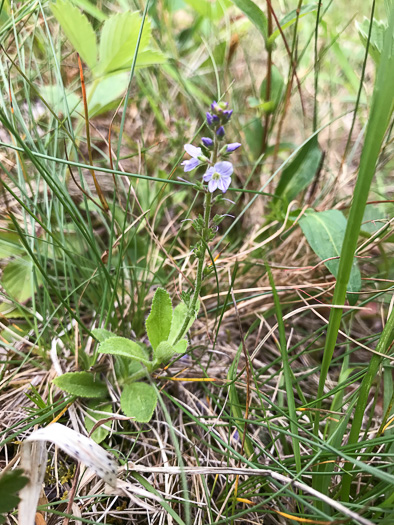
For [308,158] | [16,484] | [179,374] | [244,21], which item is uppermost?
[244,21]

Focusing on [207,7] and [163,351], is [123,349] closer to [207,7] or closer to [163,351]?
[163,351]

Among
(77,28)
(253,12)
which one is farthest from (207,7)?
(77,28)

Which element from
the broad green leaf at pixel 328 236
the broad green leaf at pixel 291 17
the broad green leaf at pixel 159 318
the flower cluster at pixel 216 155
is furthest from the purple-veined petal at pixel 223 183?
the broad green leaf at pixel 291 17

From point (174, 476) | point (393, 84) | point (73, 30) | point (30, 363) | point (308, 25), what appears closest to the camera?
point (393, 84)

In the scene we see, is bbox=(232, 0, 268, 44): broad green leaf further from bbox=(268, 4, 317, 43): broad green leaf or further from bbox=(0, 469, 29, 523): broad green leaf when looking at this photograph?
bbox=(0, 469, 29, 523): broad green leaf

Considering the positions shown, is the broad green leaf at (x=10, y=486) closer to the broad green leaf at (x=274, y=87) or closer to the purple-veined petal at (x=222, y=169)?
the purple-veined petal at (x=222, y=169)

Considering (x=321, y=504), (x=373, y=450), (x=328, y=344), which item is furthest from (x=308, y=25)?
(x=321, y=504)

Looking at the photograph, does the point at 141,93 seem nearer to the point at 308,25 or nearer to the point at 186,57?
the point at 186,57
